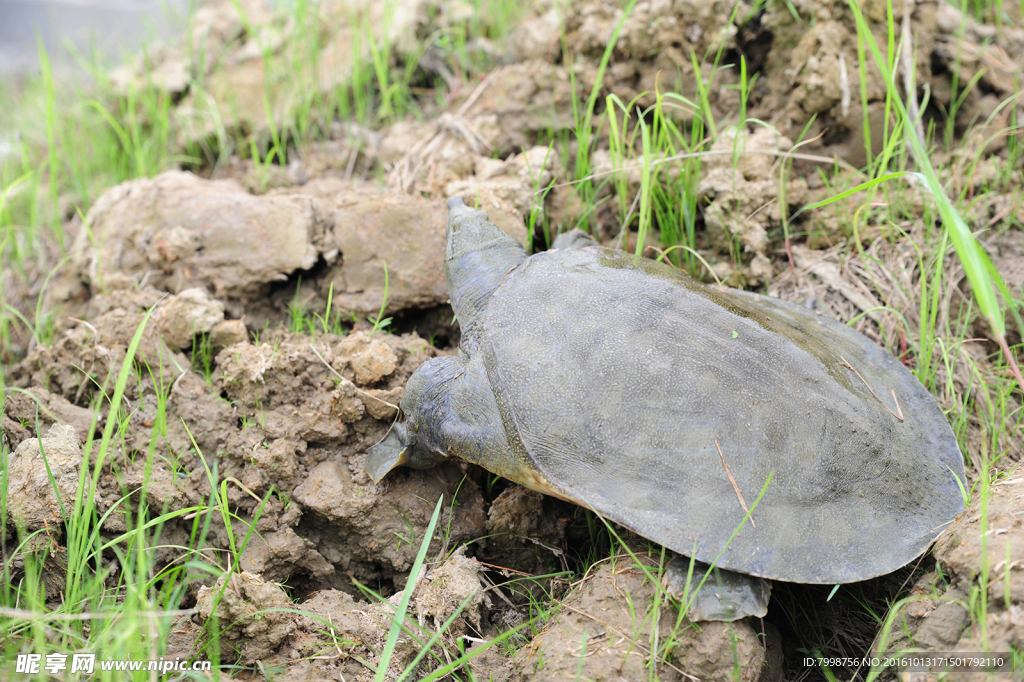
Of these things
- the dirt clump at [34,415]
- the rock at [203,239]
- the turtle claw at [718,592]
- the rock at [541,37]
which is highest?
the rock at [541,37]

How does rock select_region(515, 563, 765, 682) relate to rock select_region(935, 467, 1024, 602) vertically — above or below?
below

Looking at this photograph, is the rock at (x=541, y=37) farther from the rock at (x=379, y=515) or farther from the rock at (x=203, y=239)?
the rock at (x=379, y=515)

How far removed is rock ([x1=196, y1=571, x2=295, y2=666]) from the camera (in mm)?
1656

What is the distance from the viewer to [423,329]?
9.09 ft

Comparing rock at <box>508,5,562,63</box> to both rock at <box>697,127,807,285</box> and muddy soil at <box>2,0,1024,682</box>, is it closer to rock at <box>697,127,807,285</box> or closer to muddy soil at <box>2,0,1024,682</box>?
muddy soil at <box>2,0,1024,682</box>

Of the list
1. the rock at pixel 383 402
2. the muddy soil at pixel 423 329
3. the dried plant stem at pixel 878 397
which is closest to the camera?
the muddy soil at pixel 423 329

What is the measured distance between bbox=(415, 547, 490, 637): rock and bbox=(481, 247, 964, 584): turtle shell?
37cm

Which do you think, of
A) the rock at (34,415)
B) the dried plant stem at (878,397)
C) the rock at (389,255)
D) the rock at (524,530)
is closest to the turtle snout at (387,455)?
the rock at (524,530)

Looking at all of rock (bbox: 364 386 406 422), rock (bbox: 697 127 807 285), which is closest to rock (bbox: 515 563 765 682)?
rock (bbox: 364 386 406 422)

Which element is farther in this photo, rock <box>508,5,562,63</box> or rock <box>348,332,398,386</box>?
rock <box>508,5,562,63</box>

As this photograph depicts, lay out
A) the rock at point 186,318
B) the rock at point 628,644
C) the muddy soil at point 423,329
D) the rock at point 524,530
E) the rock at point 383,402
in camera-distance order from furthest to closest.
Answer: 1. the rock at point 186,318
2. the rock at point 383,402
3. the rock at point 524,530
4. the muddy soil at point 423,329
5. the rock at point 628,644

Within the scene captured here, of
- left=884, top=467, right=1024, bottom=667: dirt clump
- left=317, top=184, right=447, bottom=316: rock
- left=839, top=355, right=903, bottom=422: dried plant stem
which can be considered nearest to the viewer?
left=884, top=467, right=1024, bottom=667: dirt clump

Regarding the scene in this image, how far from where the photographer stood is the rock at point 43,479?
183cm

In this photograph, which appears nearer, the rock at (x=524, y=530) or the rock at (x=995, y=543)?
the rock at (x=995, y=543)
